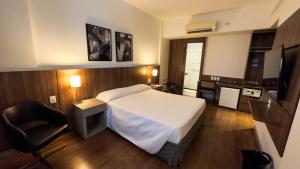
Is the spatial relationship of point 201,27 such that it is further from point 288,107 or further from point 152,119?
point 152,119

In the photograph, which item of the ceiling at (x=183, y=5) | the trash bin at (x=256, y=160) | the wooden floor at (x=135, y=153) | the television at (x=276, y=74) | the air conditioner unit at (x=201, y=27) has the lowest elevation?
the wooden floor at (x=135, y=153)

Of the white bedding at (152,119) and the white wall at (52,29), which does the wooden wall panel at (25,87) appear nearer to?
the white wall at (52,29)

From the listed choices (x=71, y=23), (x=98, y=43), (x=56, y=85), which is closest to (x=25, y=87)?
(x=56, y=85)

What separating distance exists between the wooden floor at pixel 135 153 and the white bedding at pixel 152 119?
0.56 ft

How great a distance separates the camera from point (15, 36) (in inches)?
67.8

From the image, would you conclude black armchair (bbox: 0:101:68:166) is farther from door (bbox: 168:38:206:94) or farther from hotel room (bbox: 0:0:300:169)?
door (bbox: 168:38:206:94)

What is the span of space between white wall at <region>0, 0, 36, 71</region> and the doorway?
4359 mm

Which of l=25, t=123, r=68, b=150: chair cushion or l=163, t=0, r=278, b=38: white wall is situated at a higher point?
l=163, t=0, r=278, b=38: white wall

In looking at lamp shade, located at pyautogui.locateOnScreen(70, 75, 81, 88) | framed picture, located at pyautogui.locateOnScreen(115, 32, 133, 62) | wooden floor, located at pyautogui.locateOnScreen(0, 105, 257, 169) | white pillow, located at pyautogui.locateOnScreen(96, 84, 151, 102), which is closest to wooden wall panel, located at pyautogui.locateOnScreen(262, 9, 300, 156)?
wooden floor, located at pyautogui.locateOnScreen(0, 105, 257, 169)

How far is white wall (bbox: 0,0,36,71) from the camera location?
1635 millimetres

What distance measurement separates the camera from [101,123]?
2574mm

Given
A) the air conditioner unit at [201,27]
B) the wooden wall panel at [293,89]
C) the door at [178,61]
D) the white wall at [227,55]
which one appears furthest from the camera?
the door at [178,61]

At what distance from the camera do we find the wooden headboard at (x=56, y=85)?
5.68ft

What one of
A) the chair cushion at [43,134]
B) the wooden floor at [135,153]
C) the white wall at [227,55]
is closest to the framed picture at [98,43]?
the chair cushion at [43,134]
